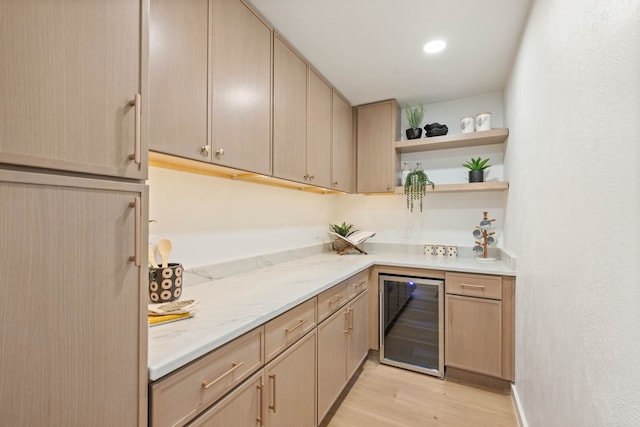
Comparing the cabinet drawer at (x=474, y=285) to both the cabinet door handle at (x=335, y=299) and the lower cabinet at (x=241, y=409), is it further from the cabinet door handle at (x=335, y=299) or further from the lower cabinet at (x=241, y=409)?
the lower cabinet at (x=241, y=409)

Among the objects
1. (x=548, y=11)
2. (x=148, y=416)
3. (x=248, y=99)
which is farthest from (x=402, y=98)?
(x=148, y=416)

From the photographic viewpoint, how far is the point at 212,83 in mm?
1293

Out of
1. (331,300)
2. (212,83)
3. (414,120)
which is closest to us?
(212,83)

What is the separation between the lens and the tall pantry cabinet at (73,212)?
0.52 m

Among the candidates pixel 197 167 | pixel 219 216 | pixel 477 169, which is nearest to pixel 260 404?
pixel 219 216

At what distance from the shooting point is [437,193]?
283cm

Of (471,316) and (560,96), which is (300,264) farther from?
(560,96)

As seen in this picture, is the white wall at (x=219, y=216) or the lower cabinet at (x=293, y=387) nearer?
the lower cabinet at (x=293, y=387)

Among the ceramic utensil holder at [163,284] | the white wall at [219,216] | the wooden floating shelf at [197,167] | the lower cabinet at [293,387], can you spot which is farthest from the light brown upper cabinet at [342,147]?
the ceramic utensil holder at [163,284]

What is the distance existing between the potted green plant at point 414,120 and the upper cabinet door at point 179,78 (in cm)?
205

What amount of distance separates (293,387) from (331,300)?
1.75 ft

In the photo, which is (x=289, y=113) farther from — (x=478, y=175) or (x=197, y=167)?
(x=478, y=175)

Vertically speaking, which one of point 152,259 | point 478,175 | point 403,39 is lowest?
point 152,259

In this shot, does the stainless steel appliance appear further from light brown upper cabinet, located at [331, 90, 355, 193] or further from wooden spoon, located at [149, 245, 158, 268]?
wooden spoon, located at [149, 245, 158, 268]
